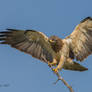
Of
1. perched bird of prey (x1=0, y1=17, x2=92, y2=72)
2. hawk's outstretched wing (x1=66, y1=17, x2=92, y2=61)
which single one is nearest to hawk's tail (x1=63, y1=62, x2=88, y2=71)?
perched bird of prey (x1=0, y1=17, x2=92, y2=72)

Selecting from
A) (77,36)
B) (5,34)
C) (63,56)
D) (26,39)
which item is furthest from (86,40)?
(5,34)

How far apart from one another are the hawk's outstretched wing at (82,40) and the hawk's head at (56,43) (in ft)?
1.37

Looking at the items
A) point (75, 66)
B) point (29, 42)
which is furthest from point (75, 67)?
point (29, 42)

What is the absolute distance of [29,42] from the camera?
34.5ft

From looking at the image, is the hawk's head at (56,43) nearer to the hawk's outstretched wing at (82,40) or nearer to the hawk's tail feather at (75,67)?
the hawk's outstretched wing at (82,40)

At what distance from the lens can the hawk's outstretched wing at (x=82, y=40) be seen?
9.62 m

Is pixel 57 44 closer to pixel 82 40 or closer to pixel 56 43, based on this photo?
pixel 56 43

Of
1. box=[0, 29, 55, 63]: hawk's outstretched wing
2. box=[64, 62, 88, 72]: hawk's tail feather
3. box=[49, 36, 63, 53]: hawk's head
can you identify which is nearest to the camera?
box=[49, 36, 63, 53]: hawk's head


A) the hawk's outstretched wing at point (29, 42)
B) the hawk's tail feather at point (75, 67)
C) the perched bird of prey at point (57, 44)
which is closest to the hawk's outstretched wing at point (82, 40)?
the perched bird of prey at point (57, 44)

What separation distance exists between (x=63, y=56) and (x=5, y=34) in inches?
98.6

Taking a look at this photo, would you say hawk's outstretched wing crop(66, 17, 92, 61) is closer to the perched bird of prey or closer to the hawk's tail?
the perched bird of prey

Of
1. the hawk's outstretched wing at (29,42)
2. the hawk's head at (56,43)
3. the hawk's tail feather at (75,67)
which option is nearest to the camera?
the hawk's head at (56,43)

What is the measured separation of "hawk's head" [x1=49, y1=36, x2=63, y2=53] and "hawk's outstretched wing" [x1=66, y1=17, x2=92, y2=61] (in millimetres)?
417

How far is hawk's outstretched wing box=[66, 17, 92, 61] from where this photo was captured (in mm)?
9625
